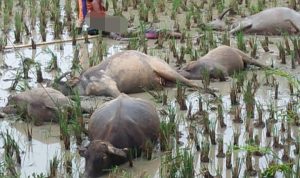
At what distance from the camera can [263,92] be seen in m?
7.53

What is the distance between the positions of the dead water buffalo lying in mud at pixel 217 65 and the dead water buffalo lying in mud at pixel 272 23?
190 centimetres

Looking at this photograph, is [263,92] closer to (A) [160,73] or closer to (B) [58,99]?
(A) [160,73]

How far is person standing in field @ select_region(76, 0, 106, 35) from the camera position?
10.4m

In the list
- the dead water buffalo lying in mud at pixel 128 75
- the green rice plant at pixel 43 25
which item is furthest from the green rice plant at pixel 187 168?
the green rice plant at pixel 43 25

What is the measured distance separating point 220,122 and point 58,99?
1.53 metres

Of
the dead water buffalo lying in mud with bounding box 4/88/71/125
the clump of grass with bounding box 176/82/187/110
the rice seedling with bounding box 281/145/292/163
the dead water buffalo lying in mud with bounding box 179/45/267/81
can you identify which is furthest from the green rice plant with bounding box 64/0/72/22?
the rice seedling with bounding box 281/145/292/163

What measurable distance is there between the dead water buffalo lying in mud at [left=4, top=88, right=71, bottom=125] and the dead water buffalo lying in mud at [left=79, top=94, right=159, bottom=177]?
75cm

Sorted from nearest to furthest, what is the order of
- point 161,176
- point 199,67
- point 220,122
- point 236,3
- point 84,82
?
point 161,176, point 220,122, point 84,82, point 199,67, point 236,3

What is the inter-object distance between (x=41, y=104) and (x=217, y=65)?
88.8 inches

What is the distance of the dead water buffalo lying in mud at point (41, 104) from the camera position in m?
6.61

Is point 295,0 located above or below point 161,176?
above

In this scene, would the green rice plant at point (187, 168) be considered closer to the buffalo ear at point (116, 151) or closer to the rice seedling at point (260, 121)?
the buffalo ear at point (116, 151)

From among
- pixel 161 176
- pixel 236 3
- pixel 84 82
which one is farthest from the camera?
pixel 236 3

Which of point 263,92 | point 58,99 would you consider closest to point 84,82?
point 58,99
